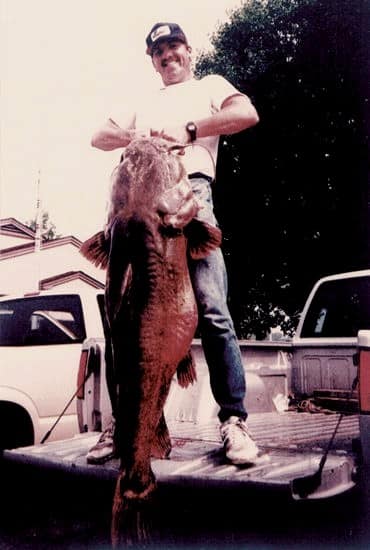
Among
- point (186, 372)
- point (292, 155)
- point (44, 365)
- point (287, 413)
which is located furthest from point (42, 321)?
point (292, 155)

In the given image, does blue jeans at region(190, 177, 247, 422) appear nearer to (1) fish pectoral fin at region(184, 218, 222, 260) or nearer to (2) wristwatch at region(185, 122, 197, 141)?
(2) wristwatch at region(185, 122, 197, 141)

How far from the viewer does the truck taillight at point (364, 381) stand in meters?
2.54

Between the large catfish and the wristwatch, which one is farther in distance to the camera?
the wristwatch

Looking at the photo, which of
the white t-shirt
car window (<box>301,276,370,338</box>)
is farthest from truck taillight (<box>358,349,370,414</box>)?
car window (<box>301,276,370,338</box>)

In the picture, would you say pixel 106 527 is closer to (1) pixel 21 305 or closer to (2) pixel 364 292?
(2) pixel 364 292

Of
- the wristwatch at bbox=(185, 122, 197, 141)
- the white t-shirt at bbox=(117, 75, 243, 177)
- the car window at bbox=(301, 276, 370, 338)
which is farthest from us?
the car window at bbox=(301, 276, 370, 338)

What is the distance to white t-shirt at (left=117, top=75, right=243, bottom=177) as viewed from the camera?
109 inches

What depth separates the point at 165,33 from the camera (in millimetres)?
2693

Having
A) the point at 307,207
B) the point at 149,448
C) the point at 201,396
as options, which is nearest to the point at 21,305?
the point at 201,396

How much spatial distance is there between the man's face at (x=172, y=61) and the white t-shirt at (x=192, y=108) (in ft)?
0.12

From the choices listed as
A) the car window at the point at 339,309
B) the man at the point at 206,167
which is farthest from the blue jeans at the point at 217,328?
the car window at the point at 339,309

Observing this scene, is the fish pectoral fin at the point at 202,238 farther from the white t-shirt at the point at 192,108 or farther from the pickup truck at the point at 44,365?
the pickup truck at the point at 44,365

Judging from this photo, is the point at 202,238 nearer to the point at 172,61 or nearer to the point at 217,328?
the point at 217,328

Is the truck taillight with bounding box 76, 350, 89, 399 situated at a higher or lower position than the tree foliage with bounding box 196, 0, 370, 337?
lower
